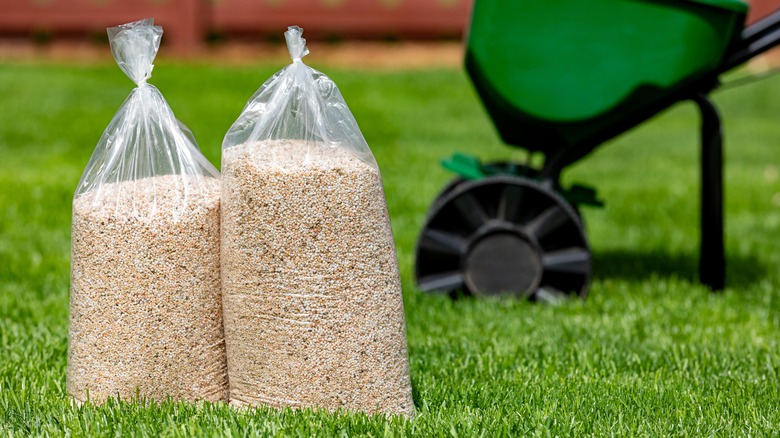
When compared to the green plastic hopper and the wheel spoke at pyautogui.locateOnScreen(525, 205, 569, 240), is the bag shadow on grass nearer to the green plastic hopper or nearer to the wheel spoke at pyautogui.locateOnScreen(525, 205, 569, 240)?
the wheel spoke at pyautogui.locateOnScreen(525, 205, 569, 240)

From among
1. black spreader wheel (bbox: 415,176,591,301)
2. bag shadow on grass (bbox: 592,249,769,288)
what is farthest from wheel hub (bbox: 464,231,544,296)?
bag shadow on grass (bbox: 592,249,769,288)

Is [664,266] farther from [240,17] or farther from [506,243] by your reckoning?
[240,17]

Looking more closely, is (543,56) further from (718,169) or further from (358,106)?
(358,106)

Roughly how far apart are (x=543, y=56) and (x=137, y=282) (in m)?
2.05

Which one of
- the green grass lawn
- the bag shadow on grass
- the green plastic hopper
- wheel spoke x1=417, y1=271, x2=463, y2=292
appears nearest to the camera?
the green grass lawn

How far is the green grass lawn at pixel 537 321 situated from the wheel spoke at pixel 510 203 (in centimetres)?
36

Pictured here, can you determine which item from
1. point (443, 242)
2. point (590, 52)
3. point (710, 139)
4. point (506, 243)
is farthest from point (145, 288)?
point (710, 139)

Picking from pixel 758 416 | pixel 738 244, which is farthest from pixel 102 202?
pixel 738 244

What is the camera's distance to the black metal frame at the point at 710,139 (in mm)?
3891

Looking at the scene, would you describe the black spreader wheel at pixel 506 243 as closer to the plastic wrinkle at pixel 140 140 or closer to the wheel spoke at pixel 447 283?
the wheel spoke at pixel 447 283

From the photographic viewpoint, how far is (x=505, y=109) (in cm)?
391

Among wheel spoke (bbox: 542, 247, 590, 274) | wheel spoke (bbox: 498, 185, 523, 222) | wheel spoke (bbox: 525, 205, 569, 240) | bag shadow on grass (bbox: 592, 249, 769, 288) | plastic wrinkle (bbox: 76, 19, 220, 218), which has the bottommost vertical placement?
bag shadow on grass (bbox: 592, 249, 769, 288)

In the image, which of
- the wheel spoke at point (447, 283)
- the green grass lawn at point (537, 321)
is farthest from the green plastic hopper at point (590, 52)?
the green grass lawn at point (537, 321)

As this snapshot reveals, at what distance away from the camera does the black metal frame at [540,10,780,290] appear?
3.89 m
